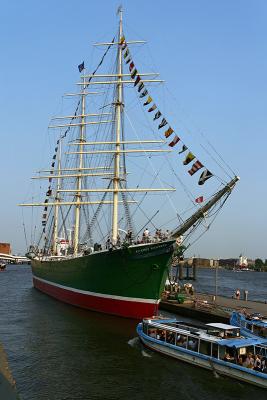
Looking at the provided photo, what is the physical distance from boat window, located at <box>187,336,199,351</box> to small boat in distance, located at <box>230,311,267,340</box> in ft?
14.3

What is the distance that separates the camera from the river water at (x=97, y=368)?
65.6 ft

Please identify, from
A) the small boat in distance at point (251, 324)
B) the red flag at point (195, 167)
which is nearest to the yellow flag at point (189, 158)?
the red flag at point (195, 167)

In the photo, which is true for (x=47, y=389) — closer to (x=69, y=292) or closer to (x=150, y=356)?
(x=150, y=356)

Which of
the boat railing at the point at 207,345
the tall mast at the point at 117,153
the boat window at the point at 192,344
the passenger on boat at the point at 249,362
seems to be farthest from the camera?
the tall mast at the point at 117,153

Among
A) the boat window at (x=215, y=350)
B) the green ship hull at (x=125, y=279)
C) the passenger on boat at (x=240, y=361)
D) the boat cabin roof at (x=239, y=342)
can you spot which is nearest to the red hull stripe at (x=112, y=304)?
the green ship hull at (x=125, y=279)

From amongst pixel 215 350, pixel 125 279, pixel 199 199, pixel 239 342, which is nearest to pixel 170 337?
pixel 215 350

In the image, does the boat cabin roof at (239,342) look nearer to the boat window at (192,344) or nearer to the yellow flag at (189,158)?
the boat window at (192,344)

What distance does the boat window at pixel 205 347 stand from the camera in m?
23.3

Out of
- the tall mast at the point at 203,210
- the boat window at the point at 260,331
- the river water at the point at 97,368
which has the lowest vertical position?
the river water at the point at 97,368

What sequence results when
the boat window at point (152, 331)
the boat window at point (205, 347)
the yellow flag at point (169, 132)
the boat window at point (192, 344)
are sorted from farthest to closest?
the yellow flag at point (169, 132)
the boat window at point (152, 331)
the boat window at point (192, 344)
the boat window at point (205, 347)

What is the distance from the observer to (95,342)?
29031mm

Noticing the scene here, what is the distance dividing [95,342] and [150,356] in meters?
4.76

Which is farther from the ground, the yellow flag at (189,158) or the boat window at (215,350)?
the yellow flag at (189,158)

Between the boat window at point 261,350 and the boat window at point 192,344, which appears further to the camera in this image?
the boat window at point 192,344
